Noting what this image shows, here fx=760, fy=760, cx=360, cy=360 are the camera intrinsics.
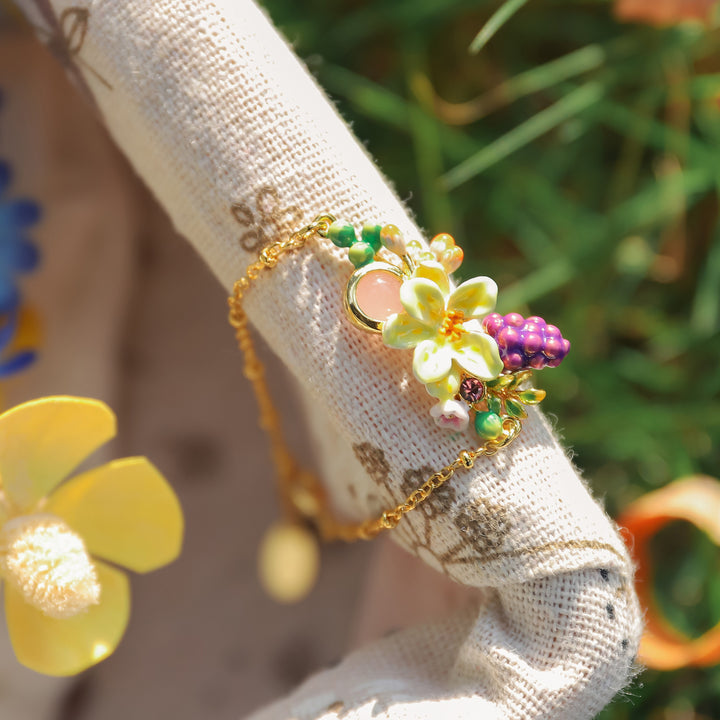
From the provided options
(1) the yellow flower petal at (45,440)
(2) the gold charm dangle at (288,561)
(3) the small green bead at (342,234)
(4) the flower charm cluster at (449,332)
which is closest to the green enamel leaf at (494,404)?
(4) the flower charm cluster at (449,332)

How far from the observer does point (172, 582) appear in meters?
0.66

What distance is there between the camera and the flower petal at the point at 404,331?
1.28 feet

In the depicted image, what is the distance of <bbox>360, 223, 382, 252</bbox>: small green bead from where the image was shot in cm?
40

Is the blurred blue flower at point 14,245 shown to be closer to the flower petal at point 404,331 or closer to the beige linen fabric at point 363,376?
the beige linen fabric at point 363,376

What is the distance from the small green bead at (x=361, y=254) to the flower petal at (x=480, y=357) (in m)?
0.06

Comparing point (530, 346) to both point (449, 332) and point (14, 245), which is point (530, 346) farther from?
point (14, 245)

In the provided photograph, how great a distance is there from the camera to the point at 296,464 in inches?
25.0

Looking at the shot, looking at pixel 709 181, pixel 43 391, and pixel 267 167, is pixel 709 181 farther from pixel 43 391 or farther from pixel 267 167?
pixel 43 391

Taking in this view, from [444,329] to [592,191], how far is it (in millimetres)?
483

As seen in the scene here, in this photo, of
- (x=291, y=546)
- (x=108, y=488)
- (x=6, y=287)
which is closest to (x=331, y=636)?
(x=291, y=546)

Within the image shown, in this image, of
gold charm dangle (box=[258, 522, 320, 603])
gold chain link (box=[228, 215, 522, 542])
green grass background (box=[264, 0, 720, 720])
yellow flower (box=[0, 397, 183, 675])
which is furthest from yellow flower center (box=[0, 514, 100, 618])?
green grass background (box=[264, 0, 720, 720])

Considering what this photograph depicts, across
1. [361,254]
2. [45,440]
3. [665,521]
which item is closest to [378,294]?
[361,254]

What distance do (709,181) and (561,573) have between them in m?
0.51

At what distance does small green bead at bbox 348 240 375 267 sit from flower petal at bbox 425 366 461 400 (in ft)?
0.24
